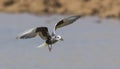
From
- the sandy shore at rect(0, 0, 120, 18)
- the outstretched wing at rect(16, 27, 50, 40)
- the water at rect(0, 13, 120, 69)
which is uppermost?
the outstretched wing at rect(16, 27, 50, 40)

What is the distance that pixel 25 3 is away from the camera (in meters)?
19.6

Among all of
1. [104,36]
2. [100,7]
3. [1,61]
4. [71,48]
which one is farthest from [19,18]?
[1,61]

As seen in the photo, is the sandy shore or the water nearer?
the water

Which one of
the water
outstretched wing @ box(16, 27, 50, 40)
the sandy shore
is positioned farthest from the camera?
the sandy shore

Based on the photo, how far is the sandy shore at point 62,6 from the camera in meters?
18.6

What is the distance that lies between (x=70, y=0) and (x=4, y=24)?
10.4 feet

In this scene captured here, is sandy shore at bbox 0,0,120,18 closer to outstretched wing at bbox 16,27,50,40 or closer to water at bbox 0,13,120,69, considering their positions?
water at bbox 0,13,120,69

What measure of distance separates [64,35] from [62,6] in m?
4.61

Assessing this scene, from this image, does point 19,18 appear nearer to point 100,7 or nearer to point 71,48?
point 100,7

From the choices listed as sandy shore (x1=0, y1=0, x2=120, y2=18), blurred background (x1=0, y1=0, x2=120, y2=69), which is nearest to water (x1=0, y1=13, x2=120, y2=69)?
blurred background (x1=0, y1=0, x2=120, y2=69)

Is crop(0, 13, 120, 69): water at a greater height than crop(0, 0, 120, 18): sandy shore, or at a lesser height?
greater

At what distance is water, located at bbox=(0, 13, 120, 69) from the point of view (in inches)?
456

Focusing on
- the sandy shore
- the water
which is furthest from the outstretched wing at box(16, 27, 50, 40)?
the sandy shore

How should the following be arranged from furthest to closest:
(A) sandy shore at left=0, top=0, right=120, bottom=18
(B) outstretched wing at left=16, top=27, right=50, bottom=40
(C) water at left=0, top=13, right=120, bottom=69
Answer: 1. (A) sandy shore at left=0, top=0, right=120, bottom=18
2. (C) water at left=0, top=13, right=120, bottom=69
3. (B) outstretched wing at left=16, top=27, right=50, bottom=40
